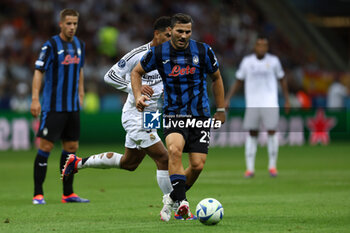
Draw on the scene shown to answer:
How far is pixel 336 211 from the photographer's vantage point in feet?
28.2

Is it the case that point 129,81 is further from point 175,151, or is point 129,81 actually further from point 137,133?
point 175,151

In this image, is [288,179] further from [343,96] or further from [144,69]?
[343,96]

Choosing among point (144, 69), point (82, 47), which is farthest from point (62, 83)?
point (144, 69)

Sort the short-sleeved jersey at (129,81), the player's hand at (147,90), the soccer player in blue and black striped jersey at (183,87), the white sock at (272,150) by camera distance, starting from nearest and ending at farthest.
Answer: the soccer player in blue and black striped jersey at (183,87) → the player's hand at (147,90) → the short-sleeved jersey at (129,81) → the white sock at (272,150)

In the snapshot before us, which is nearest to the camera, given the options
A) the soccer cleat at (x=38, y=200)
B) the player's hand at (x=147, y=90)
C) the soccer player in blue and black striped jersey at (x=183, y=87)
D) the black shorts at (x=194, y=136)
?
the soccer player in blue and black striped jersey at (x=183, y=87)

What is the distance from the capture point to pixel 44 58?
9.70m

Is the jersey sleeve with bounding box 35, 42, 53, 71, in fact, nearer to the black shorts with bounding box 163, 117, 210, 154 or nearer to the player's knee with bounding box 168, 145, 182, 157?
the black shorts with bounding box 163, 117, 210, 154

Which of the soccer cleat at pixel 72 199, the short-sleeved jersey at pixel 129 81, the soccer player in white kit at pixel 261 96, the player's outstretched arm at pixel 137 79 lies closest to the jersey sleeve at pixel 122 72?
the short-sleeved jersey at pixel 129 81

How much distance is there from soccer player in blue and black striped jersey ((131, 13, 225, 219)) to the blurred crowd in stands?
522 inches

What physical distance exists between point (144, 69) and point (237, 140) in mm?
14158

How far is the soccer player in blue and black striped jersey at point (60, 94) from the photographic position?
971 centimetres

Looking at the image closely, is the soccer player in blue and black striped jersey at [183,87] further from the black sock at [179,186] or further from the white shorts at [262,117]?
the white shorts at [262,117]

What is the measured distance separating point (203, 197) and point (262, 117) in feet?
11.6

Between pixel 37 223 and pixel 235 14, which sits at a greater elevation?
pixel 235 14
